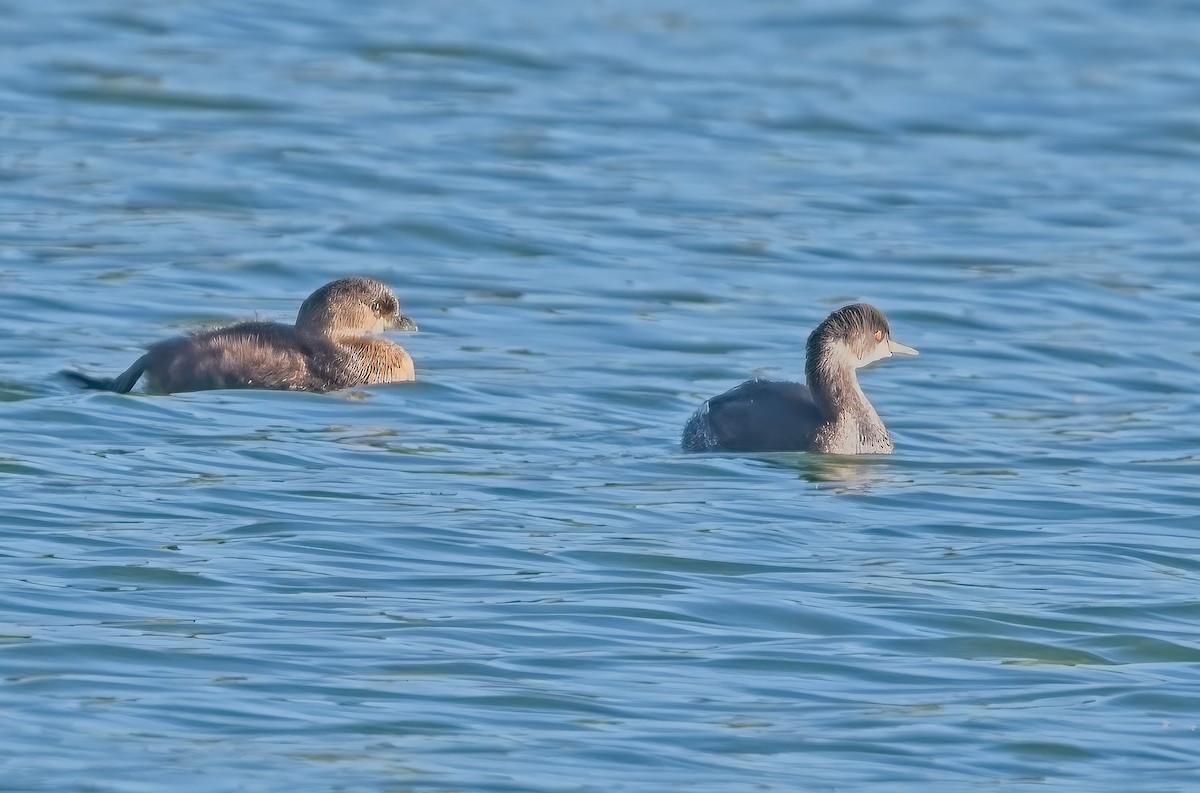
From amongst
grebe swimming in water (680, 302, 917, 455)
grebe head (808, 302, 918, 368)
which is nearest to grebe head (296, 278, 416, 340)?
grebe swimming in water (680, 302, 917, 455)

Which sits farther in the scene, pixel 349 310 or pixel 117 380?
pixel 349 310

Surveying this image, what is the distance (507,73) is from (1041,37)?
6681 millimetres

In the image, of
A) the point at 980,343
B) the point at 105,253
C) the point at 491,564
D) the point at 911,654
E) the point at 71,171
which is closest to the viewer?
the point at 911,654

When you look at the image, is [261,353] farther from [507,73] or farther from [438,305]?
[507,73]

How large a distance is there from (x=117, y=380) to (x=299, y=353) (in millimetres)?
1060

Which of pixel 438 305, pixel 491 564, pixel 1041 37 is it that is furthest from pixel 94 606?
pixel 1041 37

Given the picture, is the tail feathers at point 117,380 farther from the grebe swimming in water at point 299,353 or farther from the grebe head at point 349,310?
the grebe head at point 349,310

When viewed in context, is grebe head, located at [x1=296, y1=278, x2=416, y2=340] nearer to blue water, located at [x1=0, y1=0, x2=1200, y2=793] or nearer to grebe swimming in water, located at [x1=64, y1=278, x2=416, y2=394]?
grebe swimming in water, located at [x1=64, y1=278, x2=416, y2=394]

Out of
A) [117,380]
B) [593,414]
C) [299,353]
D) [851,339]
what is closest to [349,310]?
[299,353]

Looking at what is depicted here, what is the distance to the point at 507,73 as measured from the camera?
25422 mm

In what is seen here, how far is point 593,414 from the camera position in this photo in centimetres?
1387

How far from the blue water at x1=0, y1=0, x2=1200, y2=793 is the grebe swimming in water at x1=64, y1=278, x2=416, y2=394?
179mm

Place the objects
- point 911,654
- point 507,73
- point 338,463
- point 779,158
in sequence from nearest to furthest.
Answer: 1. point 911,654
2. point 338,463
3. point 779,158
4. point 507,73

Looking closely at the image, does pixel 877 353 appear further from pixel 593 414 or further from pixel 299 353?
pixel 299 353
